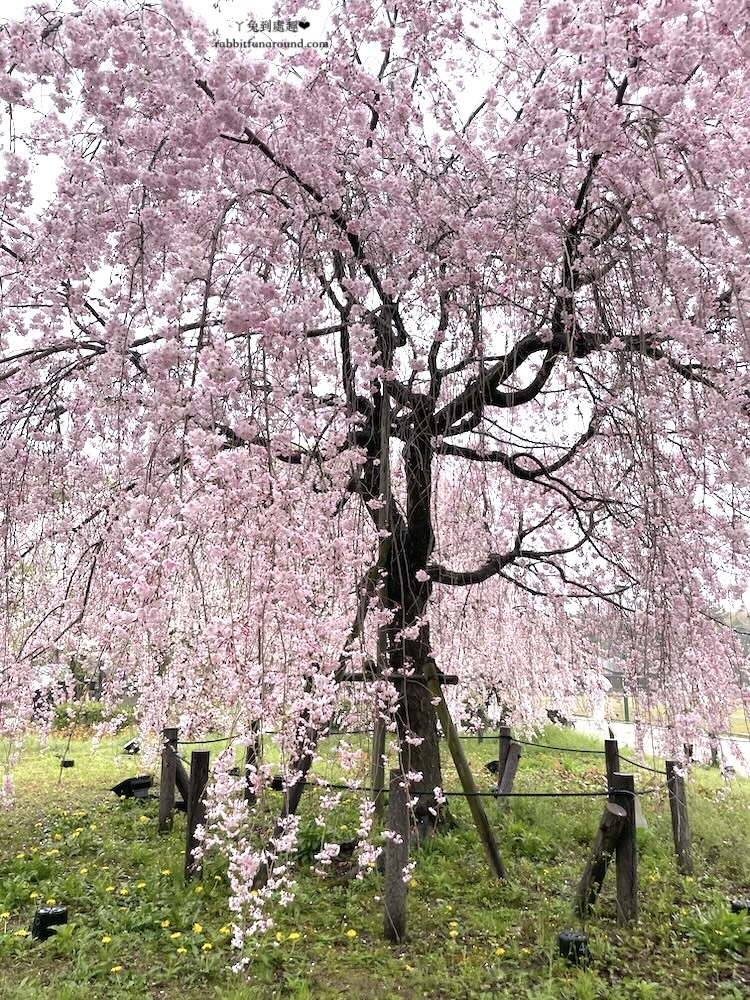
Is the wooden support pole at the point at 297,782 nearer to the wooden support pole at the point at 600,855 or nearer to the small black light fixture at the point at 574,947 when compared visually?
the small black light fixture at the point at 574,947

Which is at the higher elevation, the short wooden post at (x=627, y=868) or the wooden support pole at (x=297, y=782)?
the wooden support pole at (x=297, y=782)

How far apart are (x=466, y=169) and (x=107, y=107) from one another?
1717 millimetres

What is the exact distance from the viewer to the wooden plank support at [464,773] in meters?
4.67

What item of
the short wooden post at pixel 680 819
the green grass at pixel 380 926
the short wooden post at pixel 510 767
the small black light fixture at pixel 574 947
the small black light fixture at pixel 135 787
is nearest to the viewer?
the green grass at pixel 380 926

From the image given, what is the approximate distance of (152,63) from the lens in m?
2.36

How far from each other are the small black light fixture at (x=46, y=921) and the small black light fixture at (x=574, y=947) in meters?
2.91

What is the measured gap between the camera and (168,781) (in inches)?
244

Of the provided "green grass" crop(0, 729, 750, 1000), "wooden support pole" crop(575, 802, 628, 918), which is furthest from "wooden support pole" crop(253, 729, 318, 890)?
"wooden support pole" crop(575, 802, 628, 918)

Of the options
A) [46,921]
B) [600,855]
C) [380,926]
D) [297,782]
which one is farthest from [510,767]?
[46,921]

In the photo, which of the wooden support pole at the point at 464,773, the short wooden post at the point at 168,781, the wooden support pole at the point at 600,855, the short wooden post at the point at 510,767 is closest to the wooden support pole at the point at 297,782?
the wooden support pole at the point at 464,773

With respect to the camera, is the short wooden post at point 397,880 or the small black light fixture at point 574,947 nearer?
the small black light fixture at point 574,947

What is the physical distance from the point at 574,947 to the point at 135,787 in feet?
17.0

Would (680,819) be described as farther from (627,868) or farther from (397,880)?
(397,880)

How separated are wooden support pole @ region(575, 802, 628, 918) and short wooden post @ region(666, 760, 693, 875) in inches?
49.4
